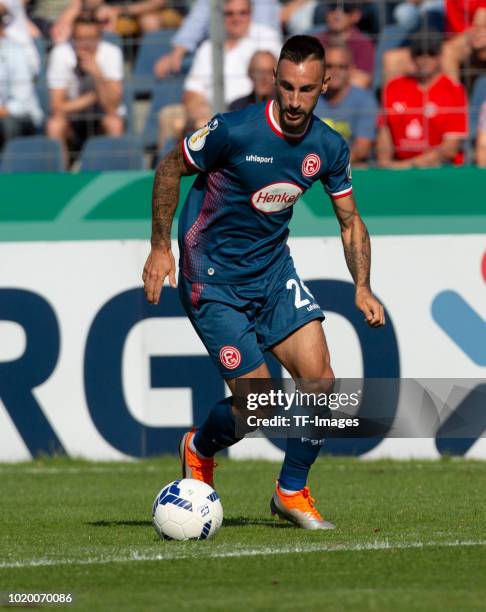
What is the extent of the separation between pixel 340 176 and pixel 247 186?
0.51 meters

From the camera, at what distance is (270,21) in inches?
486

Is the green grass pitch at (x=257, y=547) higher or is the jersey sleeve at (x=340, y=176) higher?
the jersey sleeve at (x=340, y=176)

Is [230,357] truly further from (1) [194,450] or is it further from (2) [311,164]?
(2) [311,164]

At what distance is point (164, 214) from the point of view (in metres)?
6.87

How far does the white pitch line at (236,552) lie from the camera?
5828mm

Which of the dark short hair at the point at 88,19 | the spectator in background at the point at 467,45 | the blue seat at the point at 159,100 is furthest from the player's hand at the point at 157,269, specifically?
the dark short hair at the point at 88,19

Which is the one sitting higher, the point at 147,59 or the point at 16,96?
the point at 147,59

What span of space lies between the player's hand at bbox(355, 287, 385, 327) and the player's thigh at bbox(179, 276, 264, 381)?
0.58m

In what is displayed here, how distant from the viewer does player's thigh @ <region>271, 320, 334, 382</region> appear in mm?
6965

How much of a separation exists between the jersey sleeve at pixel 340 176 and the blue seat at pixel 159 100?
4906 mm

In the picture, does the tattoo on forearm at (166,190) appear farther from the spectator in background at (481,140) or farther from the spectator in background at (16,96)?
the spectator in background at (16,96)

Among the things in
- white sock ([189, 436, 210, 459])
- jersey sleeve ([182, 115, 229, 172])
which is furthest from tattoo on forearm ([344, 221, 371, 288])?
white sock ([189, 436, 210, 459])

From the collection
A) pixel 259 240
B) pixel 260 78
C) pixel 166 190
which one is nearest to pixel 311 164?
pixel 259 240

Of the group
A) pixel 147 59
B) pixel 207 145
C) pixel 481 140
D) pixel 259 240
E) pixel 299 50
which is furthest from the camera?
pixel 147 59
